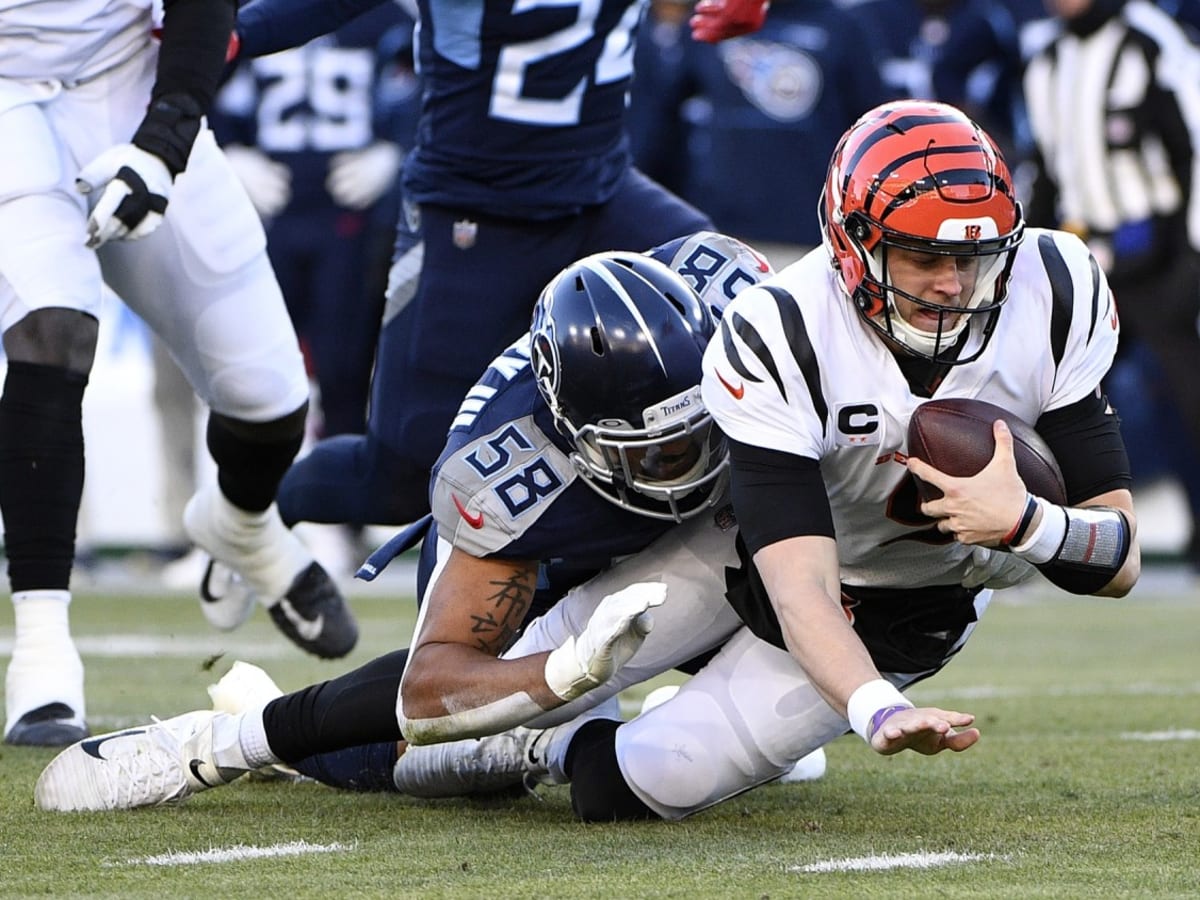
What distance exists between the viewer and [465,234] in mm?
4547

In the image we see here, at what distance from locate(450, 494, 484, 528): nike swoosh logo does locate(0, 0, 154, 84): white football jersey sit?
1.49 meters

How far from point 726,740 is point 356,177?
5.77m

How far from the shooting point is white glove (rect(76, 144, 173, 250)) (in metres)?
3.80

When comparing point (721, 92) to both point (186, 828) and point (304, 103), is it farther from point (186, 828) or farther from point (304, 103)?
point (186, 828)

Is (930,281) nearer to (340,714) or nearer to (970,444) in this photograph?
(970,444)

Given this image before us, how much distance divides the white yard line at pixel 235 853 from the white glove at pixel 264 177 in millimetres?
5778

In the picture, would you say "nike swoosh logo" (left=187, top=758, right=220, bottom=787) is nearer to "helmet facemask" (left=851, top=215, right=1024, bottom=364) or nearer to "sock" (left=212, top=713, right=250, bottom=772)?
"sock" (left=212, top=713, right=250, bottom=772)

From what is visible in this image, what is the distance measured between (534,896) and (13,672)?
67.3 inches

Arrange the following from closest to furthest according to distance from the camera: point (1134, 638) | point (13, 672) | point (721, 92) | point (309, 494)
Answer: point (13, 672), point (309, 494), point (1134, 638), point (721, 92)

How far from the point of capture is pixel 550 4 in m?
4.44

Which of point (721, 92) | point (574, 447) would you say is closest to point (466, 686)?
point (574, 447)

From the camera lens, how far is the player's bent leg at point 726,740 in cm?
307

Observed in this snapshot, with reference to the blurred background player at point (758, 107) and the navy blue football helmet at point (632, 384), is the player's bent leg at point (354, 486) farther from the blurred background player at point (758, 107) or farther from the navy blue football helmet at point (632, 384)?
the blurred background player at point (758, 107)

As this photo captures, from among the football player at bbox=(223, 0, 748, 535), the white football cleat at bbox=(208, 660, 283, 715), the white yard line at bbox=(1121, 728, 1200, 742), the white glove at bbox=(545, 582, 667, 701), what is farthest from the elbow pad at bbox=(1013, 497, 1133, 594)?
the football player at bbox=(223, 0, 748, 535)
